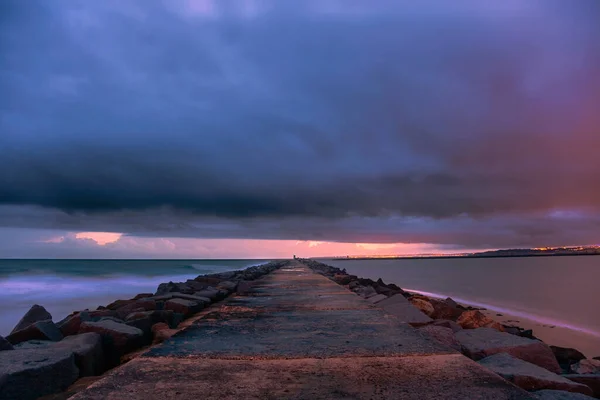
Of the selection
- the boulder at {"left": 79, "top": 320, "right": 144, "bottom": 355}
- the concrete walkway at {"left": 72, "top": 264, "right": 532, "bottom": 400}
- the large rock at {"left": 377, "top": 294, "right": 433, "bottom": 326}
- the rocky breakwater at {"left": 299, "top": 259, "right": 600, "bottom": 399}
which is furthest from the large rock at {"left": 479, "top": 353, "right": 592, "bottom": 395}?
the boulder at {"left": 79, "top": 320, "right": 144, "bottom": 355}

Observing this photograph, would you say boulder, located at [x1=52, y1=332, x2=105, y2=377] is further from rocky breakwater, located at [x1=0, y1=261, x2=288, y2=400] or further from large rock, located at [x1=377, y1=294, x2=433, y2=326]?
large rock, located at [x1=377, y1=294, x2=433, y2=326]

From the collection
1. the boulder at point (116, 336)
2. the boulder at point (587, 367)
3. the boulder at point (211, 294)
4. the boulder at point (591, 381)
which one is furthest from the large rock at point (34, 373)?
the boulder at point (587, 367)

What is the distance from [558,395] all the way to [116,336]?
3.78 meters

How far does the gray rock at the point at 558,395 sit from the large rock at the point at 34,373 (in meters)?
3.10

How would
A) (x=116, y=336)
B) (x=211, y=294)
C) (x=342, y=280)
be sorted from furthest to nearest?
1. (x=342, y=280)
2. (x=211, y=294)
3. (x=116, y=336)

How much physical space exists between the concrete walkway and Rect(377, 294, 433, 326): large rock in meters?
1.32

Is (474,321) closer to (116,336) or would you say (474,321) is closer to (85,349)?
(116,336)

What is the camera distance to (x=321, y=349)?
3055 millimetres

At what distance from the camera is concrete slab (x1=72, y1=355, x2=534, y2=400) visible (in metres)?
2.11

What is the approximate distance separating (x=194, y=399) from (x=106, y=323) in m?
2.87

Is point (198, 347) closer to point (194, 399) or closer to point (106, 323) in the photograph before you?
point (194, 399)

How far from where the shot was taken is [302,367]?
2.61 meters

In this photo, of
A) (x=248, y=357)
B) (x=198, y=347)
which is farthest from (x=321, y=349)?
(x=198, y=347)

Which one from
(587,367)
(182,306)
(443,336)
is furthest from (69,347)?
(587,367)
